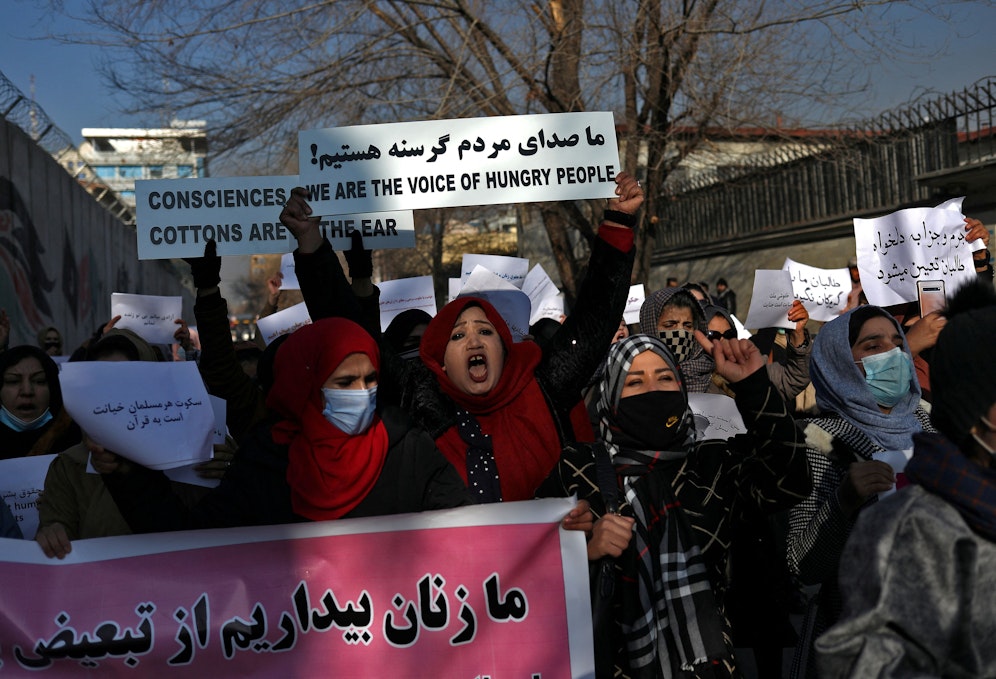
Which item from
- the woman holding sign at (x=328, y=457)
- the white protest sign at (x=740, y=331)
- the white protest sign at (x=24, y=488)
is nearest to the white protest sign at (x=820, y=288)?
the white protest sign at (x=740, y=331)

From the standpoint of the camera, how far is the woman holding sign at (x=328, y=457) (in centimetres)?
285

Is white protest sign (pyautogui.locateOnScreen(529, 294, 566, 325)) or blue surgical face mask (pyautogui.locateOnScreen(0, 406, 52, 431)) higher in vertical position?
white protest sign (pyautogui.locateOnScreen(529, 294, 566, 325))

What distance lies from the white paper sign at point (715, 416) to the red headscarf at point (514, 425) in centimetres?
132

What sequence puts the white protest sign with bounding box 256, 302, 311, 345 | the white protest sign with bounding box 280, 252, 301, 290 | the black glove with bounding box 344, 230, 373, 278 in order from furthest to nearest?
the white protest sign with bounding box 280, 252, 301, 290 → the white protest sign with bounding box 256, 302, 311, 345 → the black glove with bounding box 344, 230, 373, 278

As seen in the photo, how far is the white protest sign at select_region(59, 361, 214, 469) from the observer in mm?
3025

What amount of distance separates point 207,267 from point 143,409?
0.95 meters

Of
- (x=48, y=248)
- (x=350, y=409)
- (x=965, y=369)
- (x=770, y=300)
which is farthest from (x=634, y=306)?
(x=48, y=248)

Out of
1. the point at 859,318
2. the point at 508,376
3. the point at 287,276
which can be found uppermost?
the point at 287,276

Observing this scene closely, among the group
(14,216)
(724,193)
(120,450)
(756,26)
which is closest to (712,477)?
(120,450)

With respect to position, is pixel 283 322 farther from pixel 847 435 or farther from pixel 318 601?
pixel 847 435

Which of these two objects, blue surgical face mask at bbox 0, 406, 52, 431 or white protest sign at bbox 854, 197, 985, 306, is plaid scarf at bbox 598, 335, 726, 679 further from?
white protest sign at bbox 854, 197, 985, 306

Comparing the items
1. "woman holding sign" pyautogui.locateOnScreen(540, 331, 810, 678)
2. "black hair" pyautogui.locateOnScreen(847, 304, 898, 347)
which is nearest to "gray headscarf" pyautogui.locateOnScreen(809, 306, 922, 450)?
"black hair" pyautogui.locateOnScreen(847, 304, 898, 347)

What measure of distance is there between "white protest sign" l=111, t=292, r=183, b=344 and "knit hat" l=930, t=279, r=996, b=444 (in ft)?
21.2

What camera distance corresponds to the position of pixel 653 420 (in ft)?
9.34
